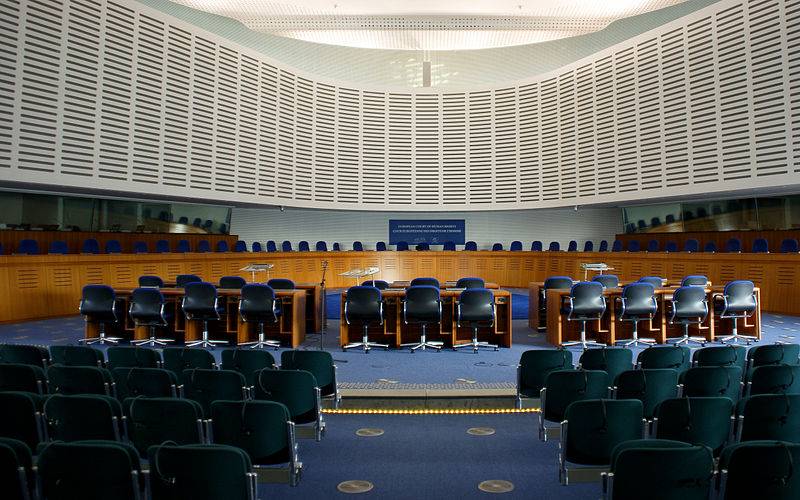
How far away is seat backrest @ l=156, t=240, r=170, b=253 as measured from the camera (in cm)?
1284

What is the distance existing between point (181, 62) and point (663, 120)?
474 inches

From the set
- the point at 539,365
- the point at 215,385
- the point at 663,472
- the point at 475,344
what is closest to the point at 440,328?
the point at 475,344

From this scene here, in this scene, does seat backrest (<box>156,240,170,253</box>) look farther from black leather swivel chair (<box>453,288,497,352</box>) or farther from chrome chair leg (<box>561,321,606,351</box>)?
chrome chair leg (<box>561,321,606,351</box>)

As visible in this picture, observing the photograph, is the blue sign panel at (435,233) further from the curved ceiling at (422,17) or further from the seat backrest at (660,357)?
the seat backrest at (660,357)

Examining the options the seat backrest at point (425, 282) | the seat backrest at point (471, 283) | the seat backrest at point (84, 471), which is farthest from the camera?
the seat backrest at point (425, 282)

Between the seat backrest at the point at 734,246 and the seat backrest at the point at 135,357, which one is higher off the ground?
A: the seat backrest at the point at 734,246

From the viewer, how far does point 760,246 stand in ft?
37.7

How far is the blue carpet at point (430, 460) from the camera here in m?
2.79

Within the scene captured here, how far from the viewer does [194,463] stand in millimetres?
1921

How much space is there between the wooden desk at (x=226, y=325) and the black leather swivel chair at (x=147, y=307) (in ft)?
1.18

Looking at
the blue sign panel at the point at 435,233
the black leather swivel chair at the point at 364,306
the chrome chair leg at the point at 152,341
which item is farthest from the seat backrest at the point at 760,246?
the chrome chair leg at the point at 152,341

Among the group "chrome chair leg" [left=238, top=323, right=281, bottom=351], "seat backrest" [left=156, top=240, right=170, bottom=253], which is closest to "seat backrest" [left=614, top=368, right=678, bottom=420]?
Answer: "chrome chair leg" [left=238, top=323, right=281, bottom=351]

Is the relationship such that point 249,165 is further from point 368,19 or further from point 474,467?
point 474,467

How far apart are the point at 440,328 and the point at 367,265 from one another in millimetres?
8071
